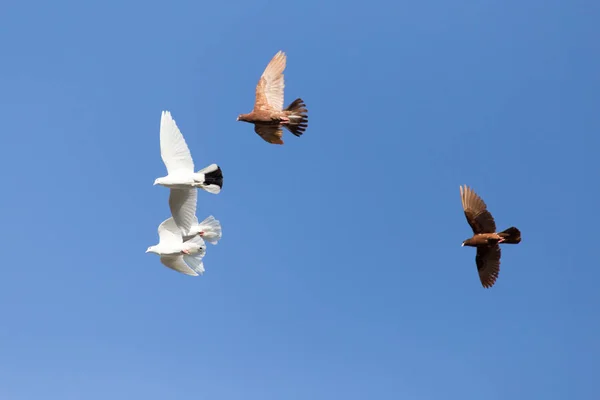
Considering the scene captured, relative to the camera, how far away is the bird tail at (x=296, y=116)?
99.3 feet

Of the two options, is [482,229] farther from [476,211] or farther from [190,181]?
[190,181]

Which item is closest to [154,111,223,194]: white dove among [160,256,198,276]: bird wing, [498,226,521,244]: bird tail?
[160,256,198,276]: bird wing

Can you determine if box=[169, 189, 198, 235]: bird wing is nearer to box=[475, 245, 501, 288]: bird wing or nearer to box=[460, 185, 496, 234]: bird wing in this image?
box=[460, 185, 496, 234]: bird wing

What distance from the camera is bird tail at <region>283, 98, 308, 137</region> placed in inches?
1192

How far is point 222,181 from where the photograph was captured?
27.3 m

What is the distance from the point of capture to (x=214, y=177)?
27.3 meters

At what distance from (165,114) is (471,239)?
10.1 m

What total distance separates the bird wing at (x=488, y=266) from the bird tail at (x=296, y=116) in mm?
6745

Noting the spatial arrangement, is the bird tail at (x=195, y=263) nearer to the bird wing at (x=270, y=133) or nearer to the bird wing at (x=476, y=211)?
the bird wing at (x=270, y=133)

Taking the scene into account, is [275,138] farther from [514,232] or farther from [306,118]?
[514,232]

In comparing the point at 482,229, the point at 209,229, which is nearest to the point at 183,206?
the point at 209,229

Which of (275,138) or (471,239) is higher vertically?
(275,138)

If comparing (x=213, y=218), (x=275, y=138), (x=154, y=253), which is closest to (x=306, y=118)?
(x=275, y=138)

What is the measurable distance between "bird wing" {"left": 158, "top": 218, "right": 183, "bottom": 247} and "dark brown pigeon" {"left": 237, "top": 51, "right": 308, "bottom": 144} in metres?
4.26
